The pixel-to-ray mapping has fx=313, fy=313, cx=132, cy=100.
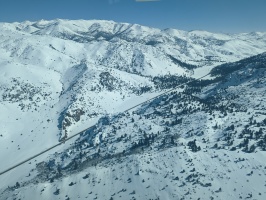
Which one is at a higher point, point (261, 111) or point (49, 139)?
point (49, 139)

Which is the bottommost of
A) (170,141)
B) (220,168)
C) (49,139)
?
(220,168)

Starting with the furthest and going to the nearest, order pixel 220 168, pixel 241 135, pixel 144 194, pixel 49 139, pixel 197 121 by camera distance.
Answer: pixel 49 139 → pixel 197 121 → pixel 241 135 → pixel 220 168 → pixel 144 194

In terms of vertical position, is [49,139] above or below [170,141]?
above

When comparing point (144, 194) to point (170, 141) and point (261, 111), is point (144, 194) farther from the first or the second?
point (261, 111)

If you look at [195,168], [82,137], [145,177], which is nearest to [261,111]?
[195,168]

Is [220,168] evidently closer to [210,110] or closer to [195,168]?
[195,168]

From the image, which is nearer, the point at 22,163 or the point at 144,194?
the point at 144,194

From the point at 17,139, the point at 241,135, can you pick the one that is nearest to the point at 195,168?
the point at 241,135

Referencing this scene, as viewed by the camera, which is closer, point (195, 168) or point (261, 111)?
point (195, 168)

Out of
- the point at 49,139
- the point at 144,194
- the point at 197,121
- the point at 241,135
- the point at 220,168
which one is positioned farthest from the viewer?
the point at 49,139
